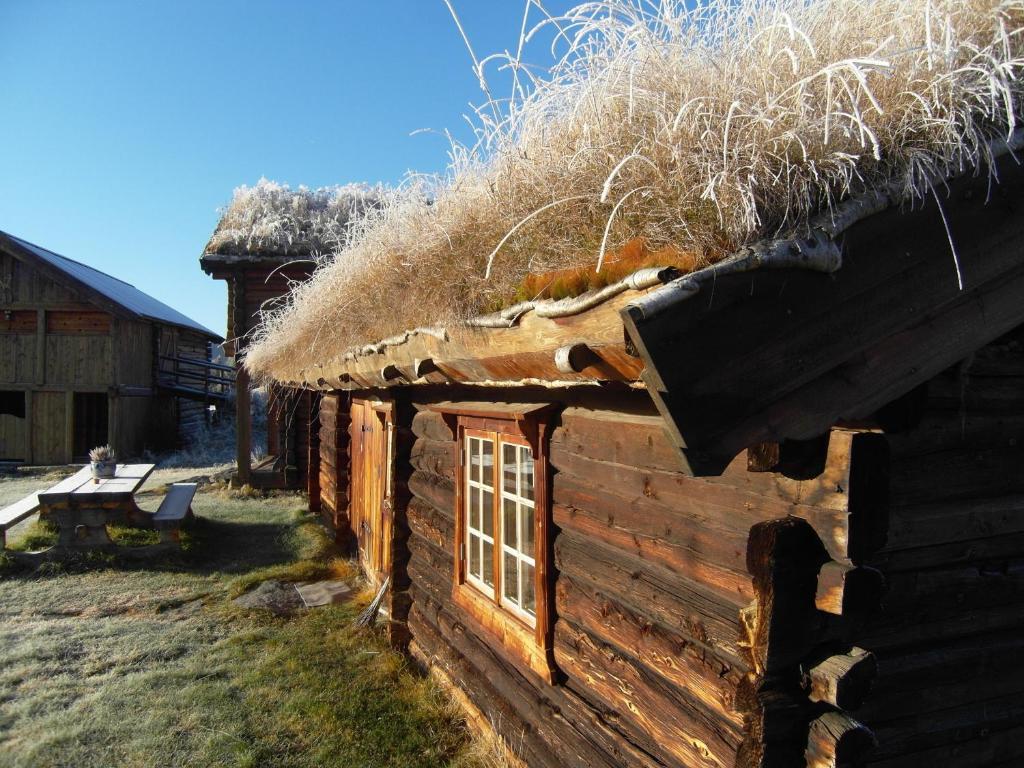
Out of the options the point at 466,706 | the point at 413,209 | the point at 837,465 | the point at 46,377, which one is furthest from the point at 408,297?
the point at 46,377

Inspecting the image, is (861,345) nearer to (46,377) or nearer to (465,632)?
(465,632)

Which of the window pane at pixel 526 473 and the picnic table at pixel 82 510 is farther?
the picnic table at pixel 82 510

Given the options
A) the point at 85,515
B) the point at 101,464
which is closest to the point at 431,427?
the point at 85,515

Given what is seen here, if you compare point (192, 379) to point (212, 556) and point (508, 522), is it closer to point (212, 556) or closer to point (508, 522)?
point (212, 556)

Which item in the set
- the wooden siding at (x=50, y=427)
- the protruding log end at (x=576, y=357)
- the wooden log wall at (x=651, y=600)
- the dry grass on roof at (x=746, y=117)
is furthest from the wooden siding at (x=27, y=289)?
the protruding log end at (x=576, y=357)

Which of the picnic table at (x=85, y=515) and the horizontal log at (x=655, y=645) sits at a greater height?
the horizontal log at (x=655, y=645)

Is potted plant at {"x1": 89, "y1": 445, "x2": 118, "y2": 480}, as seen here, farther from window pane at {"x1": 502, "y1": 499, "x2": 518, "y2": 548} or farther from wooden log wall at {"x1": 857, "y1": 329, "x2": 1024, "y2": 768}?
wooden log wall at {"x1": 857, "y1": 329, "x2": 1024, "y2": 768}

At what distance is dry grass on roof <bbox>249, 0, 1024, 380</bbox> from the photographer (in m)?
1.59

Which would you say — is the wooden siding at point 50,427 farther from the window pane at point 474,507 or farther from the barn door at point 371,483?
the window pane at point 474,507

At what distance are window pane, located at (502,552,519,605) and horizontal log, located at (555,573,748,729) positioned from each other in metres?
0.60

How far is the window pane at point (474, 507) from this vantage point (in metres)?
4.23

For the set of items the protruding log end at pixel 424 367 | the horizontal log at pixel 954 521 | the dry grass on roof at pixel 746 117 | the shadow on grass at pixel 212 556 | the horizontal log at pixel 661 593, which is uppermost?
the dry grass on roof at pixel 746 117

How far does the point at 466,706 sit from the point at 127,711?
2435 mm

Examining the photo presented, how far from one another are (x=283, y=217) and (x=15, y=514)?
315 inches
